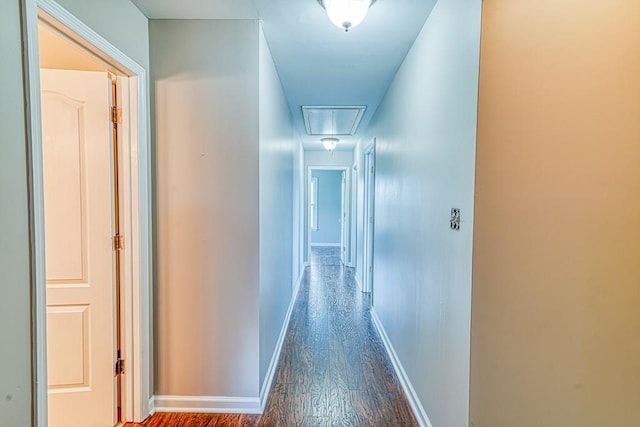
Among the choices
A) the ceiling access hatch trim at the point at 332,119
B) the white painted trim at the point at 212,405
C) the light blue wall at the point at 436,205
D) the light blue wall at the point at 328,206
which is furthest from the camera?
the light blue wall at the point at 328,206

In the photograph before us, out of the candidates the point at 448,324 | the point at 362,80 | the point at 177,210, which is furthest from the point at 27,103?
the point at 362,80

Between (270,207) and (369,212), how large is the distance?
6.95ft

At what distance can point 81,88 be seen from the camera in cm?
177

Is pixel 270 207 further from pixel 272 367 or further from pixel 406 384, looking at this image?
pixel 406 384

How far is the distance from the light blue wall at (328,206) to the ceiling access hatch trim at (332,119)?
13.8ft

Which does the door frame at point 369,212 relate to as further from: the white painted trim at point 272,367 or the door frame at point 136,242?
the door frame at point 136,242

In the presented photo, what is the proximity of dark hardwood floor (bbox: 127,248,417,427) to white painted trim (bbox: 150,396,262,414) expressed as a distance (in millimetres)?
36

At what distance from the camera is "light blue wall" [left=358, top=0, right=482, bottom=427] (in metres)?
1.35

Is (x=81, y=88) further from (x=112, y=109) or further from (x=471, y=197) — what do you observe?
(x=471, y=197)

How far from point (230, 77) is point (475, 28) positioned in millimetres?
1325

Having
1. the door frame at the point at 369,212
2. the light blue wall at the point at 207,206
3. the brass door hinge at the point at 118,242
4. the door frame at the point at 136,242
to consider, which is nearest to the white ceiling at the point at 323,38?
the light blue wall at the point at 207,206

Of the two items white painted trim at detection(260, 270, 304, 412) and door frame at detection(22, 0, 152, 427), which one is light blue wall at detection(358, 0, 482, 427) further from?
door frame at detection(22, 0, 152, 427)

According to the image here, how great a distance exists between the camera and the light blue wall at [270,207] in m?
2.11

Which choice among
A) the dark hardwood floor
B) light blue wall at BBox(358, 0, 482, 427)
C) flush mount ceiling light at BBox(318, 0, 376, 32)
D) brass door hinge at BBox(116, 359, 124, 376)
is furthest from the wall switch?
brass door hinge at BBox(116, 359, 124, 376)
